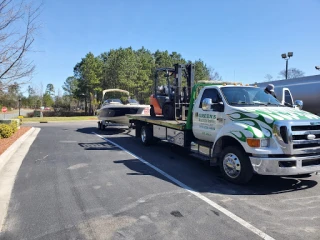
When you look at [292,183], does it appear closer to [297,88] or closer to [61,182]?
[61,182]

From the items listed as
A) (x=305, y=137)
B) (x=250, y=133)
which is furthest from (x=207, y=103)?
(x=305, y=137)

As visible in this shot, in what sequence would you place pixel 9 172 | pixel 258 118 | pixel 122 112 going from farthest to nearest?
pixel 122 112, pixel 9 172, pixel 258 118

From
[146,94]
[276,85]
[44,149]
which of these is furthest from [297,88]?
[146,94]

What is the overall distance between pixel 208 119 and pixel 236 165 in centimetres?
165

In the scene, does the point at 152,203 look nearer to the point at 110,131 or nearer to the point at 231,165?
the point at 231,165

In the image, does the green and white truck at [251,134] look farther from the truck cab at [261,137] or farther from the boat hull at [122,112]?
the boat hull at [122,112]

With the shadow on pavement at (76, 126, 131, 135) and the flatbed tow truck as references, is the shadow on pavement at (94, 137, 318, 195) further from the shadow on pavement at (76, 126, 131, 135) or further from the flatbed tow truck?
the shadow on pavement at (76, 126, 131, 135)

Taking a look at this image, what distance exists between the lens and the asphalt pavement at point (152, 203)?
3973 mm

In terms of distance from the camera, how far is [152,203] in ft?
16.4

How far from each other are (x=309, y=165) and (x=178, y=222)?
306 cm

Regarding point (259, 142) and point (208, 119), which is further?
point (208, 119)

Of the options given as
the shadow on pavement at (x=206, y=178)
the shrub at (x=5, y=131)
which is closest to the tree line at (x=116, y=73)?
the shrub at (x=5, y=131)

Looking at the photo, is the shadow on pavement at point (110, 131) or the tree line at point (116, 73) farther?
the tree line at point (116, 73)

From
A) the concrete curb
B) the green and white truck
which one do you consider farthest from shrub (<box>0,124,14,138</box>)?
the green and white truck
